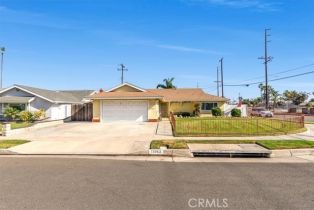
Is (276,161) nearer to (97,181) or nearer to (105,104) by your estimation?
(97,181)

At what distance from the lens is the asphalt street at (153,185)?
5961mm

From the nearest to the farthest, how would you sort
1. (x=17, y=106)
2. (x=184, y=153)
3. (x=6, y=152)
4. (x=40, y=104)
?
(x=184, y=153) < (x=6, y=152) < (x=17, y=106) < (x=40, y=104)

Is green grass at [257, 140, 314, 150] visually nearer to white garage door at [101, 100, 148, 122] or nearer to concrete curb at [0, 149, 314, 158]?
concrete curb at [0, 149, 314, 158]

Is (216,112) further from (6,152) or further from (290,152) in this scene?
(6,152)

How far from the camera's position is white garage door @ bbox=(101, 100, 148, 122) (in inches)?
1160

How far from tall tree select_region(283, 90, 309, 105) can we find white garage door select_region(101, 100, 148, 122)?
290 ft

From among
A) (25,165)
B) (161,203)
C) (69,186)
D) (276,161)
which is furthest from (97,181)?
(276,161)

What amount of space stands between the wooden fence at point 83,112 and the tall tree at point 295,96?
90.3m

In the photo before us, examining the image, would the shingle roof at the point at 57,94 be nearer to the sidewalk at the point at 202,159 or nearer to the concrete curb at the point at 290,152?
the sidewalk at the point at 202,159

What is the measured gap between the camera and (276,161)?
1101 cm

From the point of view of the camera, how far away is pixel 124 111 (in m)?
29.5

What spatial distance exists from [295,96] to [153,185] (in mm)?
109035

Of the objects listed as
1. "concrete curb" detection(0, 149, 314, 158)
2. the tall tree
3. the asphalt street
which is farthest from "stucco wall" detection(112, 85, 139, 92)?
the tall tree

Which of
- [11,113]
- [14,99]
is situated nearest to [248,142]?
[11,113]
